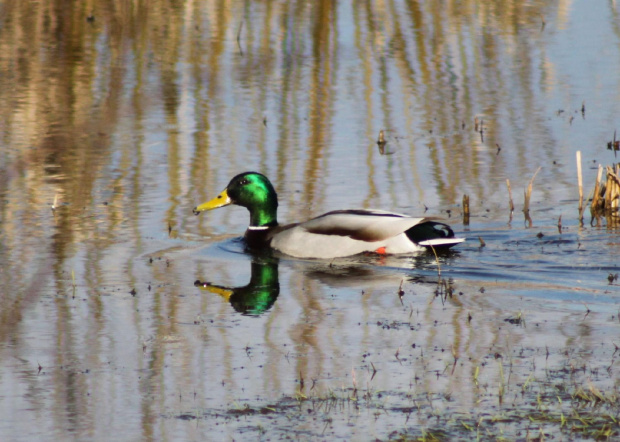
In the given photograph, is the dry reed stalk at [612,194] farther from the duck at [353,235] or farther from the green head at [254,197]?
the green head at [254,197]

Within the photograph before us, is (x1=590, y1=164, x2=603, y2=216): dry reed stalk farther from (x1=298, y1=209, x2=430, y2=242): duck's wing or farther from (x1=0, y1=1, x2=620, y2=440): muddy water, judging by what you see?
(x1=298, y1=209, x2=430, y2=242): duck's wing

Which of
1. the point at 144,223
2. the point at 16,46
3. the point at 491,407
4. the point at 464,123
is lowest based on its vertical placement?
the point at 491,407

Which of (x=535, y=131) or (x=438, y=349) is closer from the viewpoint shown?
(x=438, y=349)

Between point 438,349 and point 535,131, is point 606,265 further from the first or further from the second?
point 535,131

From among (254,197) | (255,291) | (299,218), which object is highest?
(254,197)

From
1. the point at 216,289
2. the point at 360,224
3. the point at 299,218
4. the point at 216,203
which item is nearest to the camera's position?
the point at 216,289

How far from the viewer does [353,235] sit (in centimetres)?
978

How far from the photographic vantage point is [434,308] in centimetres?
766

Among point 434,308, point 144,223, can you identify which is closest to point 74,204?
point 144,223

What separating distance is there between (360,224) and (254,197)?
1304mm

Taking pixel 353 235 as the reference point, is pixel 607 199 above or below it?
above

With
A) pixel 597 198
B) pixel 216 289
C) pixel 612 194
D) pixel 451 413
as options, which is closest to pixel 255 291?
pixel 216 289

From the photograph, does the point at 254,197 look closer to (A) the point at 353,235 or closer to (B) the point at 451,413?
(A) the point at 353,235

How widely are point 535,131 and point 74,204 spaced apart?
18.7ft
